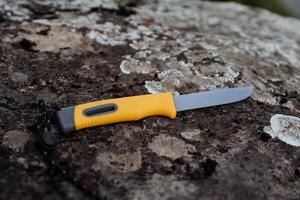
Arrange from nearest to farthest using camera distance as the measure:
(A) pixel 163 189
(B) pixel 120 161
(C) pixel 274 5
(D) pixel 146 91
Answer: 1. (A) pixel 163 189
2. (B) pixel 120 161
3. (D) pixel 146 91
4. (C) pixel 274 5

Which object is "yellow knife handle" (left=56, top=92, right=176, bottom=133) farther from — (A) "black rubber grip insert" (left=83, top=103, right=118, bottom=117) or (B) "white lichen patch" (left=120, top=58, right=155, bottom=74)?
(B) "white lichen patch" (left=120, top=58, right=155, bottom=74)

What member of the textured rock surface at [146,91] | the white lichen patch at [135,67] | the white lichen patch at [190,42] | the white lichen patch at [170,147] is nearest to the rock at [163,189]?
the textured rock surface at [146,91]

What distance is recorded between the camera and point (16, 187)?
56.6 inches

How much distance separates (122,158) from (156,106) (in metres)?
0.26

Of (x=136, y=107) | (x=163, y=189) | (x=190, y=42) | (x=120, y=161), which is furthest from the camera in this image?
(x=190, y=42)

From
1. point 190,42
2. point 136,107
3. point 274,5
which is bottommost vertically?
point 274,5

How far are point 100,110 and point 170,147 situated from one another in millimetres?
279

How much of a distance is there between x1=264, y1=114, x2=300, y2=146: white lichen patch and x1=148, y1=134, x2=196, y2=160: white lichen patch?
0.34 m

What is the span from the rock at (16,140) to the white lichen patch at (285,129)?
2.91 ft

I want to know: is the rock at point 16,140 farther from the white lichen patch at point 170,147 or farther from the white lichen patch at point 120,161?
the white lichen patch at point 170,147

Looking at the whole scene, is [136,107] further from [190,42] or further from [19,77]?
[190,42]

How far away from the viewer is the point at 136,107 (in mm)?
1733

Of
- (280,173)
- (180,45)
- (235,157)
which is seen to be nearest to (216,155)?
(235,157)

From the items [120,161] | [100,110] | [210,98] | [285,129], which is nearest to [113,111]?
[100,110]
